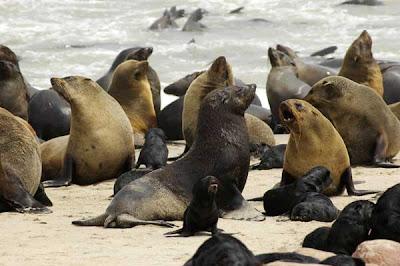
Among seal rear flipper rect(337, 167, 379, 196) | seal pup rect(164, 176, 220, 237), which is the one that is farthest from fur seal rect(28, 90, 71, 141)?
seal pup rect(164, 176, 220, 237)

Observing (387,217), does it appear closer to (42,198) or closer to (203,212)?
(203,212)

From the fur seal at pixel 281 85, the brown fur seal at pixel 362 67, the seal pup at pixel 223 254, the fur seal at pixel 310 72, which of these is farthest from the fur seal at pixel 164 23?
the seal pup at pixel 223 254

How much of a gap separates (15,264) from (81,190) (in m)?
3.91

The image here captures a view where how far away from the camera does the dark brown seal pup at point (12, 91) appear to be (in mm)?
12453

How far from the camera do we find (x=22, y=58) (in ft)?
74.5

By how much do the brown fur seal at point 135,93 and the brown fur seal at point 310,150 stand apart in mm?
4260

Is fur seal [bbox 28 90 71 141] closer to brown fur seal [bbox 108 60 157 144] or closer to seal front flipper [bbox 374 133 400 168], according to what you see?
brown fur seal [bbox 108 60 157 144]

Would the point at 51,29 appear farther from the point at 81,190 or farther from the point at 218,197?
the point at 218,197

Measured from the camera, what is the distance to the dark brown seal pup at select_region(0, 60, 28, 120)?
12453 mm

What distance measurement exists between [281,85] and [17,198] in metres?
6.57

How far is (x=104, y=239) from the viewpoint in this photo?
640 cm

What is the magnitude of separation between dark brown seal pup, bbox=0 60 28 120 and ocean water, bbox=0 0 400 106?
5.07m

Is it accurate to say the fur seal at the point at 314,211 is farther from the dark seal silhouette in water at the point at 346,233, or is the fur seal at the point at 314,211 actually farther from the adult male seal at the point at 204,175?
the dark seal silhouette in water at the point at 346,233

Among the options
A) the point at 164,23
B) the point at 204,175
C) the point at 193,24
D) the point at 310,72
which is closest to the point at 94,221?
the point at 204,175
